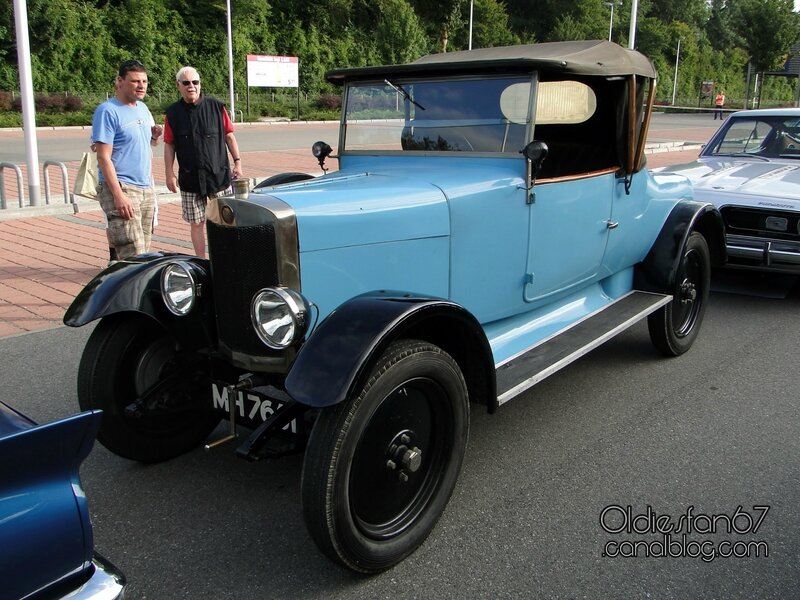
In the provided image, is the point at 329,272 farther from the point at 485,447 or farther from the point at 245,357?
the point at 485,447

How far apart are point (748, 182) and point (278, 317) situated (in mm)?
5333

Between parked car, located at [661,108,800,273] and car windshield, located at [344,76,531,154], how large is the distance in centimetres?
256

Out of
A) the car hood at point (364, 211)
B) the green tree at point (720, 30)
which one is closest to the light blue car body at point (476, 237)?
the car hood at point (364, 211)

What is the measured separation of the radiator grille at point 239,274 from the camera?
263 cm

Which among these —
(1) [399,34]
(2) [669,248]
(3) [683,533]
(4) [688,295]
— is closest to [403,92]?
(2) [669,248]

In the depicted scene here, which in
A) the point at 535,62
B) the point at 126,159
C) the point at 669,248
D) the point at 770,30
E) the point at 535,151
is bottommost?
the point at 669,248

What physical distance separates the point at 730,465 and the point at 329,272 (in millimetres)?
2086

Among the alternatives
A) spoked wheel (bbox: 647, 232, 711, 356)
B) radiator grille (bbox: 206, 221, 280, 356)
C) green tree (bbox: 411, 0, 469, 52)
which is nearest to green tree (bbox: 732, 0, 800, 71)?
green tree (bbox: 411, 0, 469, 52)

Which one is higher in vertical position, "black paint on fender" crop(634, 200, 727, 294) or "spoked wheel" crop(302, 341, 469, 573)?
"black paint on fender" crop(634, 200, 727, 294)

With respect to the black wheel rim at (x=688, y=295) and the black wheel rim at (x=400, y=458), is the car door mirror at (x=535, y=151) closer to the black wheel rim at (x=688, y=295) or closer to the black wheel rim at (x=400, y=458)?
the black wheel rim at (x=400, y=458)

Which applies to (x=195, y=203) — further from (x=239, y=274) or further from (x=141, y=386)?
(x=239, y=274)

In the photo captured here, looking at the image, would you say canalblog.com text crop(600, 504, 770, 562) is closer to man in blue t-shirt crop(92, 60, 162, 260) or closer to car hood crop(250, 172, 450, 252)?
car hood crop(250, 172, 450, 252)

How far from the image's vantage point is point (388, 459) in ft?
8.38

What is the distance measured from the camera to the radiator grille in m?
2.63
